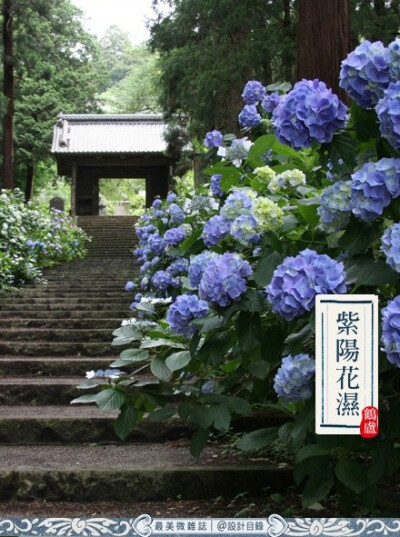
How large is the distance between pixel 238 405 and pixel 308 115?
3.70ft

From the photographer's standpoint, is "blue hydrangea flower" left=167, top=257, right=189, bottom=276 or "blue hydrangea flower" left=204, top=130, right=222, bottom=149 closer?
"blue hydrangea flower" left=204, top=130, right=222, bottom=149

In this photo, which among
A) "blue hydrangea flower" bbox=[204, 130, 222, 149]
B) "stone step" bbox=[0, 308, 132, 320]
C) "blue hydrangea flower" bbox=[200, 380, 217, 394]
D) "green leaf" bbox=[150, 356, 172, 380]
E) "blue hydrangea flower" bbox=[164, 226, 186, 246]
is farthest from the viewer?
"stone step" bbox=[0, 308, 132, 320]

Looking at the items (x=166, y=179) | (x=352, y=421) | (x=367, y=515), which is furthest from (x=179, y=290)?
(x=166, y=179)

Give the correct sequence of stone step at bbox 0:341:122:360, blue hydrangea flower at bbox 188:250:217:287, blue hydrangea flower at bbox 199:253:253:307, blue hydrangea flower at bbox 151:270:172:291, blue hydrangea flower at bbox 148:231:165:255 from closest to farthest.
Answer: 1. blue hydrangea flower at bbox 199:253:253:307
2. blue hydrangea flower at bbox 188:250:217:287
3. blue hydrangea flower at bbox 151:270:172:291
4. blue hydrangea flower at bbox 148:231:165:255
5. stone step at bbox 0:341:122:360

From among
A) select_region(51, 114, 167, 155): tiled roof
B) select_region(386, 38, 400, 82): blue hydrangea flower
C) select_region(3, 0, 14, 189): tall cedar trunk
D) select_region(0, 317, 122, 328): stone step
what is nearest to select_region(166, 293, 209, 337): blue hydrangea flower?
select_region(386, 38, 400, 82): blue hydrangea flower

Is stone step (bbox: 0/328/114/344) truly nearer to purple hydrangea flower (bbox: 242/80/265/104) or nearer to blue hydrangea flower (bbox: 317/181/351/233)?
purple hydrangea flower (bbox: 242/80/265/104)

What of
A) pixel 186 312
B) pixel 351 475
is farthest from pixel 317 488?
pixel 186 312

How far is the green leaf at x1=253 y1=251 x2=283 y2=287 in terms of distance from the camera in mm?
2164

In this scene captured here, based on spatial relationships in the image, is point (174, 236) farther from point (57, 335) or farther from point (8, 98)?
point (8, 98)

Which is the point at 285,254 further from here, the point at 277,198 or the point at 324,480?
the point at 324,480

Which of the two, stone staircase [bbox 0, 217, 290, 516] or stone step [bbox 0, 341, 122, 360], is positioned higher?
stone step [bbox 0, 341, 122, 360]

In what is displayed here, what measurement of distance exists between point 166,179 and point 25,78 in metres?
4.42

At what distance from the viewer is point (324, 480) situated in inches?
92.5

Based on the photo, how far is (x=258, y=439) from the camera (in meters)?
2.63
